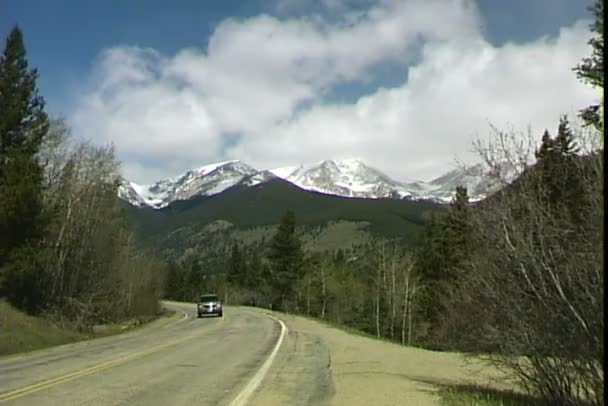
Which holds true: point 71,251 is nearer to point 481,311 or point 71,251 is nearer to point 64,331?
point 64,331

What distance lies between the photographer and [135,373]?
1639 centimetres

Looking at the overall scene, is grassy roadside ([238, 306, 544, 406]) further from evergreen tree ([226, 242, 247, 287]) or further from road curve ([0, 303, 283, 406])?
evergreen tree ([226, 242, 247, 287])

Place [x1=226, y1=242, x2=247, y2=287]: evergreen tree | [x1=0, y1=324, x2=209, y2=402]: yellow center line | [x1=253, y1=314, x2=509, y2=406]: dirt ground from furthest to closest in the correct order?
[x1=226, y1=242, x2=247, y2=287]: evergreen tree < [x1=253, y1=314, x2=509, y2=406]: dirt ground < [x1=0, y1=324, x2=209, y2=402]: yellow center line

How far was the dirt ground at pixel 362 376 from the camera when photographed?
12969 mm

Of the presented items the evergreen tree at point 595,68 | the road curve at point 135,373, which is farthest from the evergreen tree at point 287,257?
the evergreen tree at point 595,68

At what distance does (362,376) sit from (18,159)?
72.4 feet

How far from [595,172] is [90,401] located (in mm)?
8778

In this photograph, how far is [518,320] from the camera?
11305mm

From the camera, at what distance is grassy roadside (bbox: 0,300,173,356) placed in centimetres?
2527

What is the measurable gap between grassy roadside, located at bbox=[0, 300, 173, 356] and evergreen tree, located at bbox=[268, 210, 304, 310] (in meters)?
42.4

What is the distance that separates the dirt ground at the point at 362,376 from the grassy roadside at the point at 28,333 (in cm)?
941

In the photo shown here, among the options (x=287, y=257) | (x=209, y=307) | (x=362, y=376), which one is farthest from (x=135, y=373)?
(x=287, y=257)

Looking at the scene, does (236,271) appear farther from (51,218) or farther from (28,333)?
(28,333)

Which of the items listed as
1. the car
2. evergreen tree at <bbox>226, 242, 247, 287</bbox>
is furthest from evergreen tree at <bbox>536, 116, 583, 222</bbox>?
evergreen tree at <bbox>226, 242, 247, 287</bbox>
